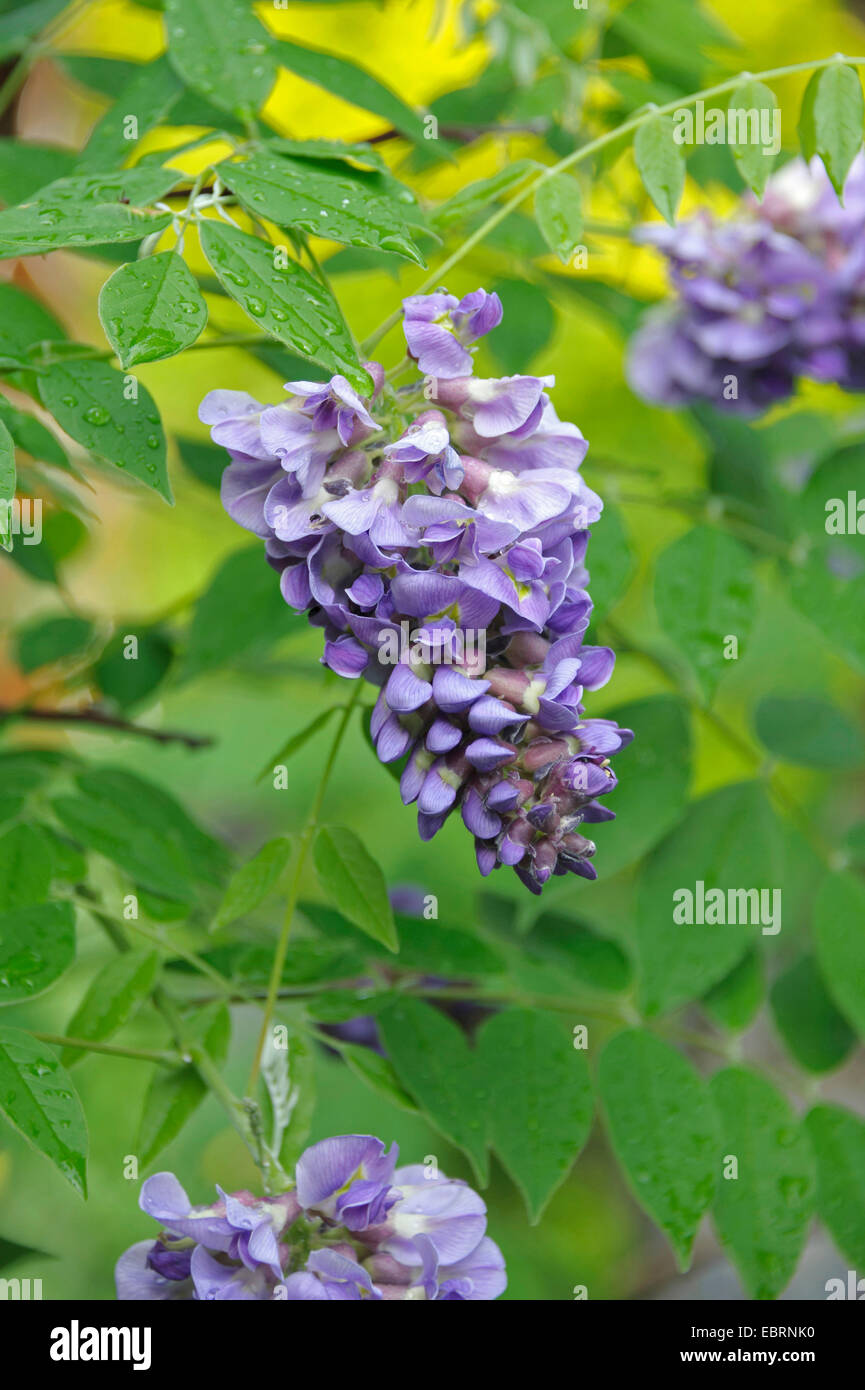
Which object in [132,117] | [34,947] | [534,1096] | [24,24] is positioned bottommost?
[534,1096]

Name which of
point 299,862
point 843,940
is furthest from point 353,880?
point 843,940

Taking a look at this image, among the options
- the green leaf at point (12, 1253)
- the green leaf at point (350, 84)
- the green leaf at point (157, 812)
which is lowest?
the green leaf at point (12, 1253)

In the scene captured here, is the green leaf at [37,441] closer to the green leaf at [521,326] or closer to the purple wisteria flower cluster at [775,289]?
the green leaf at [521,326]

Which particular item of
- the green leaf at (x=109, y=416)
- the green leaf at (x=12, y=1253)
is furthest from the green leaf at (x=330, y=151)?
the green leaf at (x=12, y=1253)

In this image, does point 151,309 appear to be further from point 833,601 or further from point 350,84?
point 833,601

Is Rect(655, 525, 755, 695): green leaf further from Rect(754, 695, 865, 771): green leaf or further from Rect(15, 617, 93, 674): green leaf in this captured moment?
Rect(15, 617, 93, 674): green leaf
